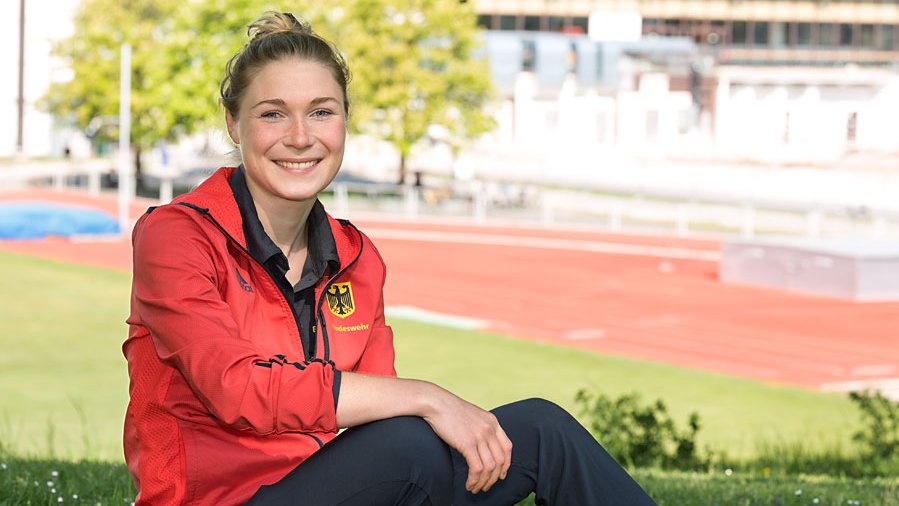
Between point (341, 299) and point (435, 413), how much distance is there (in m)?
0.47

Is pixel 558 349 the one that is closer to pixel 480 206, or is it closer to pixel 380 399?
pixel 380 399

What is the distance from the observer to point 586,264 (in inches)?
1001

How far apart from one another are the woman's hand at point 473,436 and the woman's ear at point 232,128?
2.67 feet

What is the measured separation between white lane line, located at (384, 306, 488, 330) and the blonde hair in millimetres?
13543

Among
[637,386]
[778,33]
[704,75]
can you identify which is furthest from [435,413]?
[778,33]

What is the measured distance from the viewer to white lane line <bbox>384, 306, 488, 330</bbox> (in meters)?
16.7

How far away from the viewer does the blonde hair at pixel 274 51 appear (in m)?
2.78

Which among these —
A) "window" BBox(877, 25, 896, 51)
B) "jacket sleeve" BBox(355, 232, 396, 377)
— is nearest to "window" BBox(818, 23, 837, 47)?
"window" BBox(877, 25, 896, 51)

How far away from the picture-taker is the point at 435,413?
100 inches

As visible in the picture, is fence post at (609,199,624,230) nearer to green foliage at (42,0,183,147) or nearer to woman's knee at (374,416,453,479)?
green foliage at (42,0,183,147)

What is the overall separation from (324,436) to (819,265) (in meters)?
18.8

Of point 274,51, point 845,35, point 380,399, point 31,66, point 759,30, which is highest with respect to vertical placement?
point 759,30

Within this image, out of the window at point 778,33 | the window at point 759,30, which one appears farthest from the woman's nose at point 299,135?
the window at point 778,33

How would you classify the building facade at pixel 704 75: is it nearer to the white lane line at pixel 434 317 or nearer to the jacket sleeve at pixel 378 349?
the white lane line at pixel 434 317
